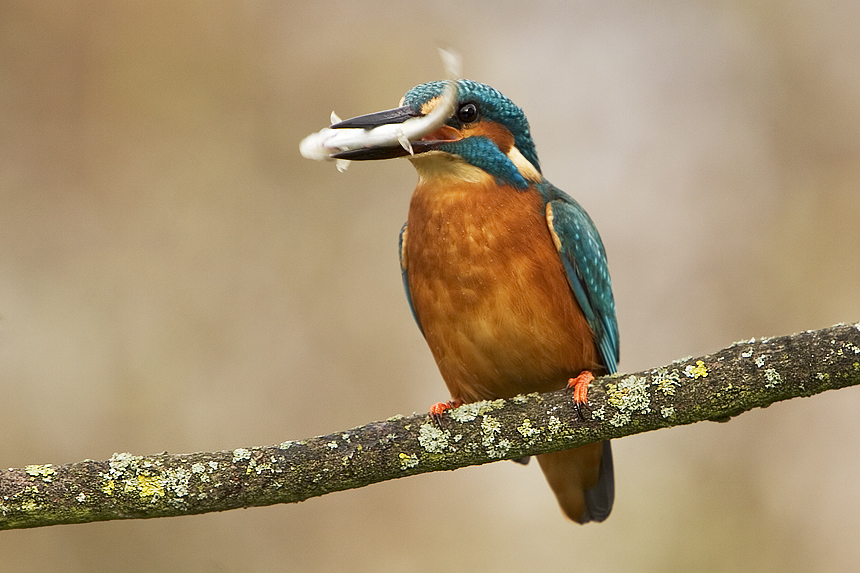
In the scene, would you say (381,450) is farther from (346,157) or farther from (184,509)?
(346,157)

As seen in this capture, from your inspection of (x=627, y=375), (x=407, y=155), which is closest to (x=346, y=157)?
(x=407, y=155)

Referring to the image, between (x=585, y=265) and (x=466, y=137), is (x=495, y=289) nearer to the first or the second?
(x=585, y=265)

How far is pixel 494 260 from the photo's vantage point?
2.90 m

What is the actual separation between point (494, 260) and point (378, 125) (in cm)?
62

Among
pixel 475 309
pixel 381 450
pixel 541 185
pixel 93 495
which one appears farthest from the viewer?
pixel 541 185

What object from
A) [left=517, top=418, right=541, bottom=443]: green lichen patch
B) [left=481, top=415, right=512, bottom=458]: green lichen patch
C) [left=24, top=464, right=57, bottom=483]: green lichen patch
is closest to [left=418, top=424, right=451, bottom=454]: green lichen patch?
[left=481, top=415, right=512, bottom=458]: green lichen patch

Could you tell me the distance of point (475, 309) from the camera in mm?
2908

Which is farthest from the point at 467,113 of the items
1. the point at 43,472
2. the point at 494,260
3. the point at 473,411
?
the point at 43,472

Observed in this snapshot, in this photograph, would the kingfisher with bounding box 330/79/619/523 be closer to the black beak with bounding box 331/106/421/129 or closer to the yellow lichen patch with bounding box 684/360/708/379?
the black beak with bounding box 331/106/421/129

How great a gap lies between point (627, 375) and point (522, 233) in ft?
2.46

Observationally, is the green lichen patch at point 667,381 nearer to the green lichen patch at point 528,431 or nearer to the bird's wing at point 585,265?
the green lichen patch at point 528,431

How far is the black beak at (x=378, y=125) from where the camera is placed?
260 cm

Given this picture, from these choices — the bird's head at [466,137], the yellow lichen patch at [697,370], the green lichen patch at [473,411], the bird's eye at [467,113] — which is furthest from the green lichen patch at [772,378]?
the bird's eye at [467,113]

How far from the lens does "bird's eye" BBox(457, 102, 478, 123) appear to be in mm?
2873
